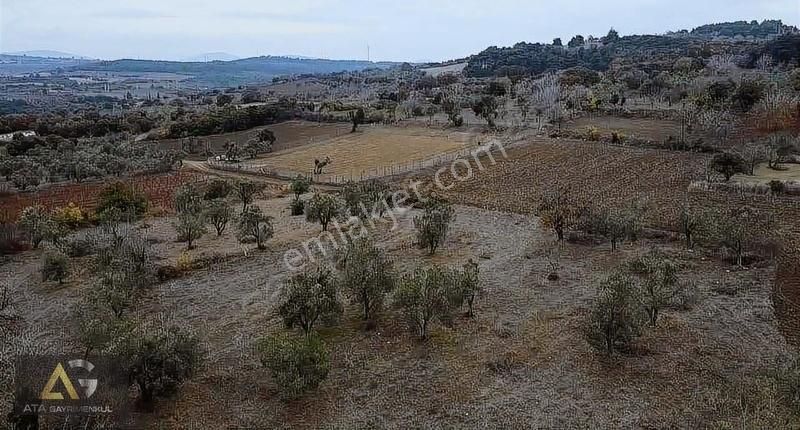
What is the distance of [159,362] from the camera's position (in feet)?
51.8

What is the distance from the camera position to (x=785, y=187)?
35.7 meters

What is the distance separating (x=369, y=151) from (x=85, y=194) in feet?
82.8

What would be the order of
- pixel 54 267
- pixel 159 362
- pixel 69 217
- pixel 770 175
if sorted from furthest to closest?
pixel 770 175 < pixel 69 217 < pixel 54 267 < pixel 159 362

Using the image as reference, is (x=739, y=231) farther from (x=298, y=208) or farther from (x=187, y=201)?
(x=187, y=201)

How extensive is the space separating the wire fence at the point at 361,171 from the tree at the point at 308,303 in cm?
2584

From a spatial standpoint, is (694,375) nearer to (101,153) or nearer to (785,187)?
(785,187)

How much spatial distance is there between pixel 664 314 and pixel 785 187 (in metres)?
20.5

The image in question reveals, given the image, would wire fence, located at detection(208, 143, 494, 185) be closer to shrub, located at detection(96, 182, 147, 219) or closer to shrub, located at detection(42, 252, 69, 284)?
shrub, located at detection(96, 182, 147, 219)

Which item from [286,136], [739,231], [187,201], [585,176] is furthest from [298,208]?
[286,136]

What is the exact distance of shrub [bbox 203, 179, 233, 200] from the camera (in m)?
39.8

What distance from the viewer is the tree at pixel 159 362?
15711mm

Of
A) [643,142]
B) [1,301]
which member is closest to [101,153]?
[1,301]

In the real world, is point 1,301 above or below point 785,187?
below

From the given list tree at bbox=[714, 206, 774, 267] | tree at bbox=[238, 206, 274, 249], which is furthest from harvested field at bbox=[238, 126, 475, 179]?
tree at bbox=[714, 206, 774, 267]
